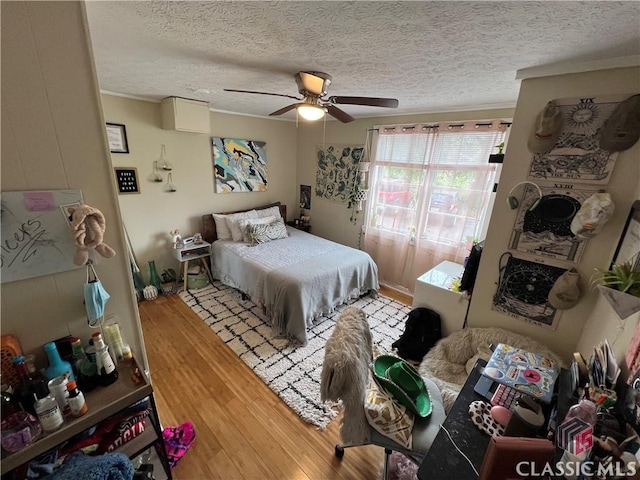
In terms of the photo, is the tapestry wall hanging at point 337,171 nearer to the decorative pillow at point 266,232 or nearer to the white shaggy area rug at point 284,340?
the decorative pillow at point 266,232

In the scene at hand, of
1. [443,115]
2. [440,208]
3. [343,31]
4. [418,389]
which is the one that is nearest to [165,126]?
[343,31]

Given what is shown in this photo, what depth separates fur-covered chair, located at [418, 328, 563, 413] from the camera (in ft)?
5.53

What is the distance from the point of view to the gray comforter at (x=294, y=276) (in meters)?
2.52

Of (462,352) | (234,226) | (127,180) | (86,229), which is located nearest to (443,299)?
(462,352)

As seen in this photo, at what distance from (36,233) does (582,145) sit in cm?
257

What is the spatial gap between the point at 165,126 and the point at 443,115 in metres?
3.20

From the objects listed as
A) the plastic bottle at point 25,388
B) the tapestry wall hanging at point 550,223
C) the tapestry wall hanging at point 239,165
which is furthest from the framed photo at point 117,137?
the tapestry wall hanging at point 550,223

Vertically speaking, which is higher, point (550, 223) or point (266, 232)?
point (550, 223)

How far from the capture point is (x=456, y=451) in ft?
3.33

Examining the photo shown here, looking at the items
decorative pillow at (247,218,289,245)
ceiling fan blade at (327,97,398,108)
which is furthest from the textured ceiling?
decorative pillow at (247,218,289,245)

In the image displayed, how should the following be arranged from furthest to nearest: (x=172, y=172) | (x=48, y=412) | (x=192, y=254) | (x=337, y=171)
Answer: (x=337, y=171) < (x=192, y=254) < (x=172, y=172) < (x=48, y=412)

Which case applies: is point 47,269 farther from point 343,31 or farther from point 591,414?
point 591,414

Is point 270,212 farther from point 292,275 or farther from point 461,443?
point 461,443

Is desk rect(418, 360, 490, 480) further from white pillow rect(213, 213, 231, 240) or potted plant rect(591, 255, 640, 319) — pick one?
white pillow rect(213, 213, 231, 240)
